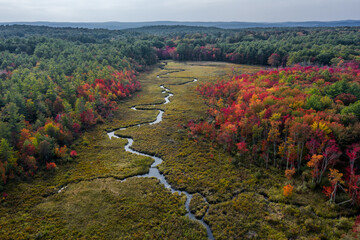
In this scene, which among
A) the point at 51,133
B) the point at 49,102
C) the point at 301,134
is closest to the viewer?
the point at 301,134

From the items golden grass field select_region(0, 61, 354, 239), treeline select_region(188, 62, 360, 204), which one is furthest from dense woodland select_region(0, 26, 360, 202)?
golden grass field select_region(0, 61, 354, 239)

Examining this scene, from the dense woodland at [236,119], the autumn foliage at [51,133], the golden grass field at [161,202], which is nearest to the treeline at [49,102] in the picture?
the autumn foliage at [51,133]

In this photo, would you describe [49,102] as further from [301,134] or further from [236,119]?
[301,134]

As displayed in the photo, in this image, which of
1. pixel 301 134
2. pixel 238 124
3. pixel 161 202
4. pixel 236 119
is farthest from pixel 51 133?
pixel 301 134

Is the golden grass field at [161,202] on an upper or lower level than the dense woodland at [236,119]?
lower

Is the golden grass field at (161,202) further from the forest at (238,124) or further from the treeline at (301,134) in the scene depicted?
the treeline at (301,134)

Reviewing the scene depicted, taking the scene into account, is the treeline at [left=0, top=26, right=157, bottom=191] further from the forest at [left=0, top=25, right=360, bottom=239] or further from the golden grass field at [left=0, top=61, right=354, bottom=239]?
the golden grass field at [left=0, top=61, right=354, bottom=239]
